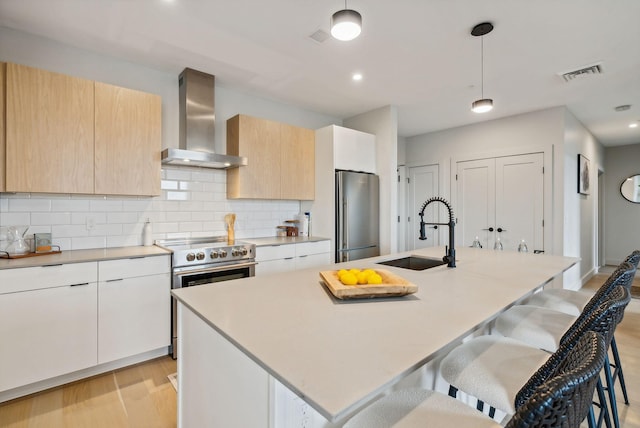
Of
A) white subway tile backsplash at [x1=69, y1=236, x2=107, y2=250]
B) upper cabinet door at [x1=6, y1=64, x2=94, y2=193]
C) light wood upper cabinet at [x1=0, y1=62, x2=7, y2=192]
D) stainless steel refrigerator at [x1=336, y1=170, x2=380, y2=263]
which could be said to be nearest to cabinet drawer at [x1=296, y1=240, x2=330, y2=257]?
stainless steel refrigerator at [x1=336, y1=170, x2=380, y2=263]

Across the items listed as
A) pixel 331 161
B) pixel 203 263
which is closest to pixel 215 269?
pixel 203 263

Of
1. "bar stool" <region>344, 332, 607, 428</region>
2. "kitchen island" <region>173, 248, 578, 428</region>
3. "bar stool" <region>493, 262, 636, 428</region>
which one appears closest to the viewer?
"bar stool" <region>344, 332, 607, 428</region>

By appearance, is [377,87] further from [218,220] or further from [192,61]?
[218,220]

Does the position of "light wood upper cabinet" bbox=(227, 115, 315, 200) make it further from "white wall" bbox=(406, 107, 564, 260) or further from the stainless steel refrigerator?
"white wall" bbox=(406, 107, 564, 260)

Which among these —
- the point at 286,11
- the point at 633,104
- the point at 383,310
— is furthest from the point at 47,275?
the point at 633,104

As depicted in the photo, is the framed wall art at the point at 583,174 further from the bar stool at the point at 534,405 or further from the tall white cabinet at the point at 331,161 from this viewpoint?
the bar stool at the point at 534,405

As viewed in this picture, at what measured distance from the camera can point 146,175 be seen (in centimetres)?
280

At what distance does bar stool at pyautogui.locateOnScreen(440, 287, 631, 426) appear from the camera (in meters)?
1.03

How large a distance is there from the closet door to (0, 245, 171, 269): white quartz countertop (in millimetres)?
4486

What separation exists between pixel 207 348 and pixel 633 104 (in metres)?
5.70

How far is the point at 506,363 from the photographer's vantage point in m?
1.26

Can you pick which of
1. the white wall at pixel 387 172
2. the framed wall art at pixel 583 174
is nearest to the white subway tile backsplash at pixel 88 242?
the white wall at pixel 387 172

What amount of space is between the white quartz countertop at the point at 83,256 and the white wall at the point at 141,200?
211 millimetres

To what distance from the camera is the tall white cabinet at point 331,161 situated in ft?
12.6
